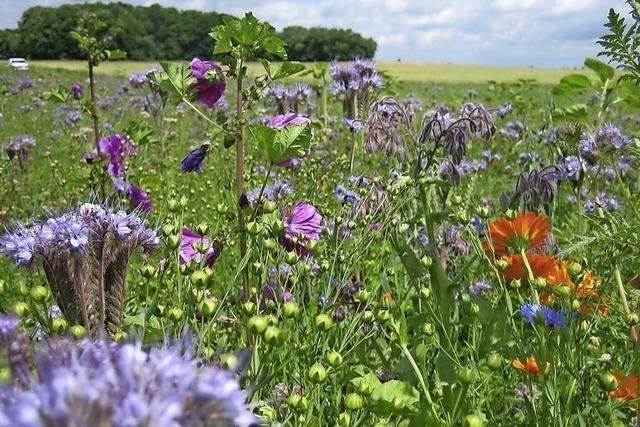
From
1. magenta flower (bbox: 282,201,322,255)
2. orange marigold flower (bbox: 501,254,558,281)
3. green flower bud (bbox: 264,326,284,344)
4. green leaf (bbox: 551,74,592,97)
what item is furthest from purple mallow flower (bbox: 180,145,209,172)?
green leaf (bbox: 551,74,592,97)

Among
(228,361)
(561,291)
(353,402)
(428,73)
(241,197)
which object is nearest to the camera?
(228,361)

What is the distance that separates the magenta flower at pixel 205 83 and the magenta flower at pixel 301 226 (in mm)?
500

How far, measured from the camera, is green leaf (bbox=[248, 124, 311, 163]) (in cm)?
201

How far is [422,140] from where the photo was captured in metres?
2.63

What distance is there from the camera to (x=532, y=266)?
2.29m

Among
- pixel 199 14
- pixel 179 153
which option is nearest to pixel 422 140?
pixel 179 153

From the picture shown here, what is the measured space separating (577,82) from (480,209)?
1.43 metres

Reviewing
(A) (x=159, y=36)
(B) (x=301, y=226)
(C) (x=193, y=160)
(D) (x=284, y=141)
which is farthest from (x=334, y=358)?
(A) (x=159, y=36)

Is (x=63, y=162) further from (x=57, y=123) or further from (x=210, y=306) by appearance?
(x=210, y=306)

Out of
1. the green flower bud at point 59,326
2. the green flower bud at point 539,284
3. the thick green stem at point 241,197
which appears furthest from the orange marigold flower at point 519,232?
the green flower bud at point 59,326

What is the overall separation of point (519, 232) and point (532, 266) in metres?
0.13

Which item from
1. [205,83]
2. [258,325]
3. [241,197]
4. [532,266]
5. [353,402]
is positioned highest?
[205,83]

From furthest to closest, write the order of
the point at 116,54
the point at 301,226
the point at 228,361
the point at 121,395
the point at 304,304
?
the point at 116,54
the point at 304,304
the point at 301,226
the point at 228,361
the point at 121,395

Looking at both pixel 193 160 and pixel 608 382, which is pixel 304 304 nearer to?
pixel 193 160
